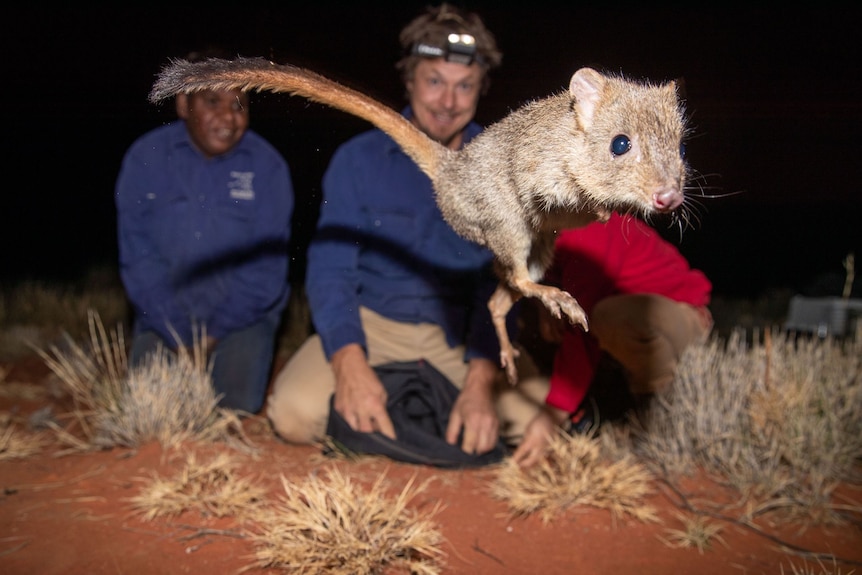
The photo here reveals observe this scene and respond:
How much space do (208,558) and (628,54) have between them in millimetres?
2395

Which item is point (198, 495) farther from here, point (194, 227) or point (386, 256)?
point (194, 227)

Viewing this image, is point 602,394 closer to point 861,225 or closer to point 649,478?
point 649,478

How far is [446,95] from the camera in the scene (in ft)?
12.5

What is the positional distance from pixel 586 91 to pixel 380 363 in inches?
130

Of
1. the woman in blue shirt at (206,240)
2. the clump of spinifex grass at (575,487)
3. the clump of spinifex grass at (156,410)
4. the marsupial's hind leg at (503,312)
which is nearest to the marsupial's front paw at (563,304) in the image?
the marsupial's hind leg at (503,312)

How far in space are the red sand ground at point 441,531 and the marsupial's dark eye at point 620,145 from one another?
69.6 inches

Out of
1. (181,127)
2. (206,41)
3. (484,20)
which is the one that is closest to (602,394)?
(484,20)

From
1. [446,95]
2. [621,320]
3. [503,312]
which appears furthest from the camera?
[446,95]

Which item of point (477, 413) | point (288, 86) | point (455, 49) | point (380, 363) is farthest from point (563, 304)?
point (380, 363)

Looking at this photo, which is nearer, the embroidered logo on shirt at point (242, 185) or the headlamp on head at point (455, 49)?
the headlamp on head at point (455, 49)

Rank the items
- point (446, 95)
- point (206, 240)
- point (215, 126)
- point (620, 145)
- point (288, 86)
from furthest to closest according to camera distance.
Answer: point (206, 240) < point (215, 126) < point (446, 95) < point (288, 86) < point (620, 145)

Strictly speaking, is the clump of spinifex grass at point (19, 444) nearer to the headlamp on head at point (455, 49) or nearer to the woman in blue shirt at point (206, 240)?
the woman in blue shirt at point (206, 240)

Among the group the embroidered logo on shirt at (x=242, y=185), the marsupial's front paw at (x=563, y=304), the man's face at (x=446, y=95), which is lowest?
the marsupial's front paw at (x=563, y=304)

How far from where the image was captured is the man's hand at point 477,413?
378 cm
